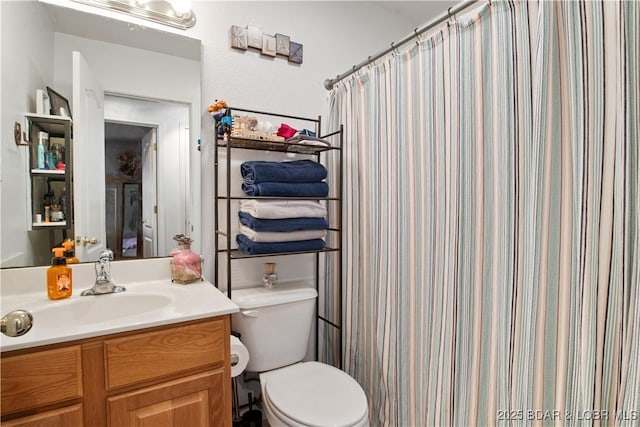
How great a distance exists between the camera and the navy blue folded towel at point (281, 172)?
1.49 meters

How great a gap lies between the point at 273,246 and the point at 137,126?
0.78 metres

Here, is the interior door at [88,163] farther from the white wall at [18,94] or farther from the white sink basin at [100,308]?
the white sink basin at [100,308]

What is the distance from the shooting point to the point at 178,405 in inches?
41.1

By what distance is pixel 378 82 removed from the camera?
150 cm

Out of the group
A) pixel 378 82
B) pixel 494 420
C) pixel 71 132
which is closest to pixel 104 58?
pixel 71 132

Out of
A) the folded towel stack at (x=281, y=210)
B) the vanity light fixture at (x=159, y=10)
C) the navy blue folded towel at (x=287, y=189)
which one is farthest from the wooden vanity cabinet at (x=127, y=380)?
the vanity light fixture at (x=159, y=10)

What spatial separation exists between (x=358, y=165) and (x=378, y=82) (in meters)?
0.40

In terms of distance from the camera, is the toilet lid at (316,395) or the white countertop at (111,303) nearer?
the white countertop at (111,303)

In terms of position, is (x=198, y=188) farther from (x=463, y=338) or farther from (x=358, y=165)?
(x=463, y=338)

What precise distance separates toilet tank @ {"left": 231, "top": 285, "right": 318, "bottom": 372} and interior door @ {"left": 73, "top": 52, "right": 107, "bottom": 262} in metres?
0.63

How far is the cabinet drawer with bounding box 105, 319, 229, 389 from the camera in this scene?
95cm

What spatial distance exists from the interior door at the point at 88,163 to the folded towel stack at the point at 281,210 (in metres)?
0.58

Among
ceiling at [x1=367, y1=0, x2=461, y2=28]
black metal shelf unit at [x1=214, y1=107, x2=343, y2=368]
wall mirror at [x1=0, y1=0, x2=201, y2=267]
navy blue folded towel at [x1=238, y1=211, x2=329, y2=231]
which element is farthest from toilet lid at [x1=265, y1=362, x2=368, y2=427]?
ceiling at [x1=367, y1=0, x2=461, y2=28]

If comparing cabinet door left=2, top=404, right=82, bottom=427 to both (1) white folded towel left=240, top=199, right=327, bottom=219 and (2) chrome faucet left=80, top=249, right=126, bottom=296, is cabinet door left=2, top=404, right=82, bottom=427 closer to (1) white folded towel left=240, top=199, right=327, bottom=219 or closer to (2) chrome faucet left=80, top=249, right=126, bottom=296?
(2) chrome faucet left=80, top=249, right=126, bottom=296
